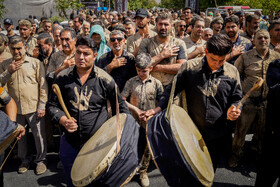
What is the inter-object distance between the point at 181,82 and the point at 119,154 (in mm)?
1187

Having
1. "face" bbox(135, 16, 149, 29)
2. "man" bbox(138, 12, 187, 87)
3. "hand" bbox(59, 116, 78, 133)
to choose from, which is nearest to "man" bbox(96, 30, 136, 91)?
"man" bbox(138, 12, 187, 87)

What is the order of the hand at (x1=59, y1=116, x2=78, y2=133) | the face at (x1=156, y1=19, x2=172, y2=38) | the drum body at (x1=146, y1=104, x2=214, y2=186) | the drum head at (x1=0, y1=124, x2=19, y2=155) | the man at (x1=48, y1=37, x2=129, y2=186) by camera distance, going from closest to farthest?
the drum body at (x1=146, y1=104, x2=214, y2=186) → the drum head at (x1=0, y1=124, x2=19, y2=155) → the hand at (x1=59, y1=116, x2=78, y2=133) → the man at (x1=48, y1=37, x2=129, y2=186) → the face at (x1=156, y1=19, x2=172, y2=38)

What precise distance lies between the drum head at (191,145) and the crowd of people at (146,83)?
0.34 m

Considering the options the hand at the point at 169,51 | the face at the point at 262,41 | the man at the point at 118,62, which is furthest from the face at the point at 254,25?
the man at the point at 118,62

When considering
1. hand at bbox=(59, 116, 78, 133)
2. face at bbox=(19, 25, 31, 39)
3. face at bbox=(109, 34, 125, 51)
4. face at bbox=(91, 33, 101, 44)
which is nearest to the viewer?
hand at bbox=(59, 116, 78, 133)

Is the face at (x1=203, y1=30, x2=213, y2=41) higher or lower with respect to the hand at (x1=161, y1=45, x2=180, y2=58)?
higher

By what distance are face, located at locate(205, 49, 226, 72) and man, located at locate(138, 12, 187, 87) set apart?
95 centimetres

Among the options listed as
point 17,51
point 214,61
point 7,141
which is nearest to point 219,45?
point 214,61

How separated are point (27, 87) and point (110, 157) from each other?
2397 mm

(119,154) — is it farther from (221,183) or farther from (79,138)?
(221,183)

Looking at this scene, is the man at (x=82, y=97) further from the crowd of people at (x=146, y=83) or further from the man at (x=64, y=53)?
the man at (x=64, y=53)

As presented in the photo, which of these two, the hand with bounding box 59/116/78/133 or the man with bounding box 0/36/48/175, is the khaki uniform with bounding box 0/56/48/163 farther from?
the hand with bounding box 59/116/78/133

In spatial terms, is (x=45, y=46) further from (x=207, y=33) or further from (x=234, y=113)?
(x=234, y=113)

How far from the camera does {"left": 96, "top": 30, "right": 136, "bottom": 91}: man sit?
12.2 feet
